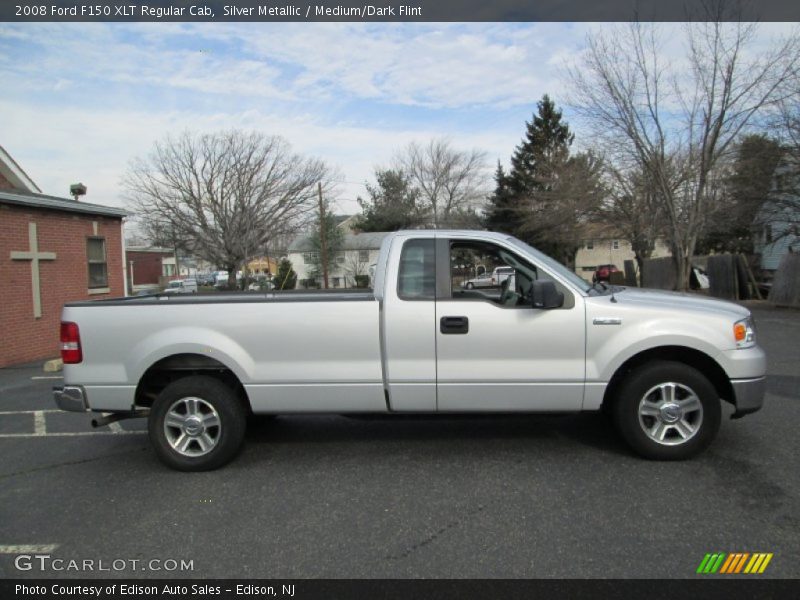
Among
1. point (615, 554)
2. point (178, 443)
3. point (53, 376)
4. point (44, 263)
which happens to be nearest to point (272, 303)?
point (178, 443)

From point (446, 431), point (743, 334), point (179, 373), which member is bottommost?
point (446, 431)

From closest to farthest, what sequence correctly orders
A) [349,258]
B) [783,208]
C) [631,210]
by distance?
[783,208] → [631,210] → [349,258]

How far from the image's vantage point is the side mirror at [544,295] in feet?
13.5

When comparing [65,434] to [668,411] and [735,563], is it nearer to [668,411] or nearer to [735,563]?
[668,411]

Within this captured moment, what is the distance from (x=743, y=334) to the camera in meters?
4.18

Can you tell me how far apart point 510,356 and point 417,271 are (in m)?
1.02

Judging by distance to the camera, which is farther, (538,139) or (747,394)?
(538,139)

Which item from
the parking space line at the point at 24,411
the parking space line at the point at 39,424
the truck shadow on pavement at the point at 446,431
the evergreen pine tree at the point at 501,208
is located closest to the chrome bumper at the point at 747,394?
the truck shadow on pavement at the point at 446,431

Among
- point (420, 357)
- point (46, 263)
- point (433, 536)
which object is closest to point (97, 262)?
point (46, 263)

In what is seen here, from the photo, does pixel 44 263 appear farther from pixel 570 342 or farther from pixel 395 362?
pixel 570 342

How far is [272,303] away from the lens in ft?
14.3

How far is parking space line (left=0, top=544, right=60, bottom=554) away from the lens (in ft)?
10.8

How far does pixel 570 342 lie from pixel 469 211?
49176 mm

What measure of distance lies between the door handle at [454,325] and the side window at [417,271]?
231mm
